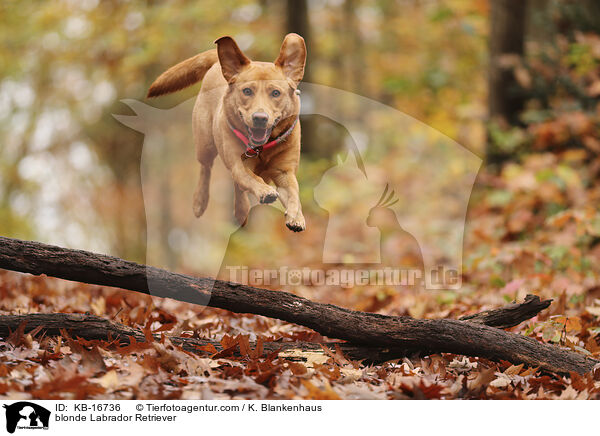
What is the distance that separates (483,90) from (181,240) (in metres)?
9.57

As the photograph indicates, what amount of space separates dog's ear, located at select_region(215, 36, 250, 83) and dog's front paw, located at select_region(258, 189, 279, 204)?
1.78 ft

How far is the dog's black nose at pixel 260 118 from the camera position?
2455 mm

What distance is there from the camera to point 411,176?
1243 centimetres

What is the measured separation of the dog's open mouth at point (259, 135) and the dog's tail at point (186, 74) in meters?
0.73

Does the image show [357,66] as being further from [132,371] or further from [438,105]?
[132,371]

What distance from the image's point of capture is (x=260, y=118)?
2459 millimetres

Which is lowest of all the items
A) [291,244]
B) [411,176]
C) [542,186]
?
[291,244]

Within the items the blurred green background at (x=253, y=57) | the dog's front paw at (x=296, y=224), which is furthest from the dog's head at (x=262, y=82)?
the blurred green background at (x=253, y=57)

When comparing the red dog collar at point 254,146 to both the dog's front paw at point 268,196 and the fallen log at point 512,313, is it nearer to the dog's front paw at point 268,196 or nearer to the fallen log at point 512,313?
the dog's front paw at point 268,196

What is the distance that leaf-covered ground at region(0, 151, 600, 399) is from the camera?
2.85m

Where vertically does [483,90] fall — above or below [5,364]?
above

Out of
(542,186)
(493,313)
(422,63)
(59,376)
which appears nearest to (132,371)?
(59,376)
